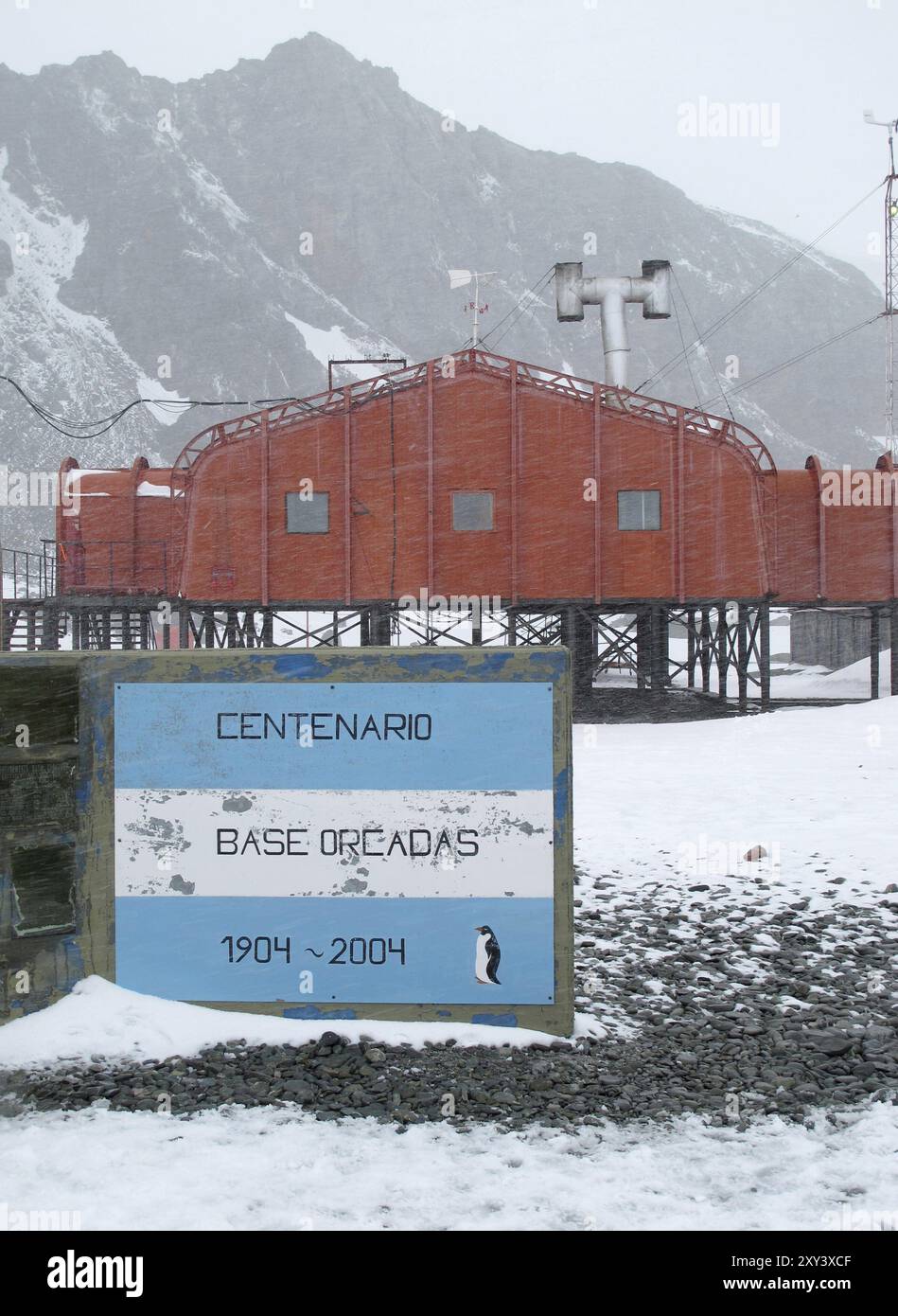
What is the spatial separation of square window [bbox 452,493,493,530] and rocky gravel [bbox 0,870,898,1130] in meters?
18.8

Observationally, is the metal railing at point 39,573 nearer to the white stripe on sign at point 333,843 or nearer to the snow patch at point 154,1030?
the white stripe on sign at point 333,843

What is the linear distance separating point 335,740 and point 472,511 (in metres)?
20.0

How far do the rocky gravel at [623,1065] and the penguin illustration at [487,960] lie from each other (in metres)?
0.35

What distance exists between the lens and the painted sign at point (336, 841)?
17.7ft

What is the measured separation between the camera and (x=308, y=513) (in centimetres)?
2488

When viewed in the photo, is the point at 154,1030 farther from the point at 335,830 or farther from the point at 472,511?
the point at 472,511

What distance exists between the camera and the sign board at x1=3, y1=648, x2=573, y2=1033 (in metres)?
5.39
